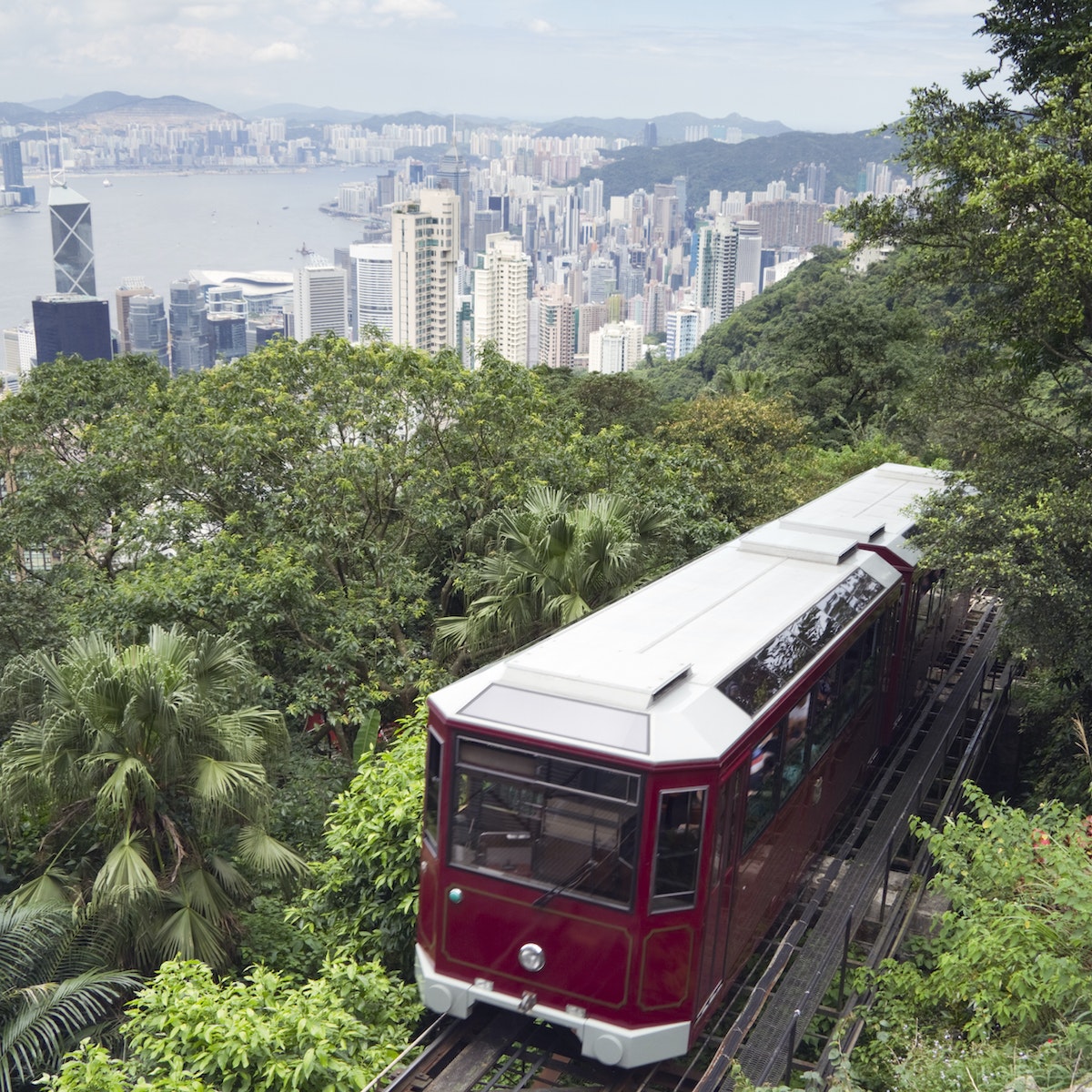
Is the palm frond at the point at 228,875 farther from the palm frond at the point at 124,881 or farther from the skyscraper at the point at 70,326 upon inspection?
the skyscraper at the point at 70,326

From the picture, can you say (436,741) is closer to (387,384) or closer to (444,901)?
(444,901)

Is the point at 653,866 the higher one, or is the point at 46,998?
the point at 653,866

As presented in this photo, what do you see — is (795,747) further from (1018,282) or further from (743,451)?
(743,451)

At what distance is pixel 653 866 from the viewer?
6547 mm

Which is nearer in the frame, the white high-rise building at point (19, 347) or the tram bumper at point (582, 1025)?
the tram bumper at point (582, 1025)

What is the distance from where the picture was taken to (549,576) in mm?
11961

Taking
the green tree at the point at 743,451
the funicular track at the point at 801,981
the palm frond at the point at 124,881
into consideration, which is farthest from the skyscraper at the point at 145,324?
the palm frond at the point at 124,881

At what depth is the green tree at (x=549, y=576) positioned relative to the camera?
11.9m

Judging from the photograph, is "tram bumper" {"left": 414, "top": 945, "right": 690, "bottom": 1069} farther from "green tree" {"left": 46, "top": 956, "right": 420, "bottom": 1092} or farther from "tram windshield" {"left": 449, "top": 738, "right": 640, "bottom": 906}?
"tram windshield" {"left": 449, "top": 738, "right": 640, "bottom": 906}

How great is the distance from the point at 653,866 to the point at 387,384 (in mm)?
10806

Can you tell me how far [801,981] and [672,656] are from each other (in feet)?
8.36

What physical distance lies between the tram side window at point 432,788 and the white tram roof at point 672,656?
0.28 m

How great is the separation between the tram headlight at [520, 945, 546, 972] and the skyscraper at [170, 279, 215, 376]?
19122 cm

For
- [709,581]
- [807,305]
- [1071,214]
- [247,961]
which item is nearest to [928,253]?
[1071,214]
